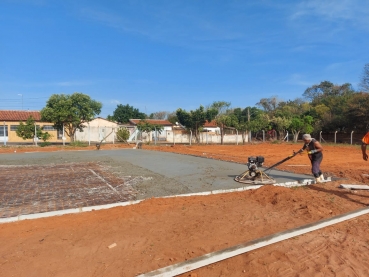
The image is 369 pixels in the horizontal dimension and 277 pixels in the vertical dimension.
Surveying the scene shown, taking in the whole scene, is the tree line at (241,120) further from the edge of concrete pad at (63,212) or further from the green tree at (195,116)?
the edge of concrete pad at (63,212)

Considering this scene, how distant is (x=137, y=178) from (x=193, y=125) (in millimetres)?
23686

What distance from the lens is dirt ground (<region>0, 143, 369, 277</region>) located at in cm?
303

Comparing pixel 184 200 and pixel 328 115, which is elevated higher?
pixel 328 115

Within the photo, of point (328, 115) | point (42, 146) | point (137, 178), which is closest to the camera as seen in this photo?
point (137, 178)

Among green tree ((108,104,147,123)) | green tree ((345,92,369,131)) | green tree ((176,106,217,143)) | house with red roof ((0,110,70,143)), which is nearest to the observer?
green tree ((345,92,369,131))

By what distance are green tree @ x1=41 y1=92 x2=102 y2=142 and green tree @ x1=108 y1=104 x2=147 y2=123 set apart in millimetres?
31755

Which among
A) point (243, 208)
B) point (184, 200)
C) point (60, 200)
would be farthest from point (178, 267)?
point (60, 200)

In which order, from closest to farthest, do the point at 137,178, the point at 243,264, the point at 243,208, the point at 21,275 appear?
the point at 21,275 → the point at 243,264 → the point at 243,208 → the point at 137,178

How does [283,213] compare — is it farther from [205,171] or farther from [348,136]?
[348,136]

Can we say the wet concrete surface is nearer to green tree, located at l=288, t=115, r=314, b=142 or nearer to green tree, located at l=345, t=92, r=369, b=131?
green tree, located at l=288, t=115, r=314, b=142

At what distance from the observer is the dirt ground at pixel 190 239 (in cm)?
303

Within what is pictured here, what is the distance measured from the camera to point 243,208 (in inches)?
204

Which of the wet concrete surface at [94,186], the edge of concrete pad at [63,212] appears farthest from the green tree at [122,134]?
the edge of concrete pad at [63,212]

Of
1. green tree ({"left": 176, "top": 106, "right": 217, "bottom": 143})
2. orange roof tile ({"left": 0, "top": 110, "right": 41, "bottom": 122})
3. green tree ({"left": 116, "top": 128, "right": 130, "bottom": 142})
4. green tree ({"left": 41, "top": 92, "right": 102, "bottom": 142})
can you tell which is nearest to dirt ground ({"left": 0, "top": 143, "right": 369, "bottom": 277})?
green tree ({"left": 41, "top": 92, "right": 102, "bottom": 142})
